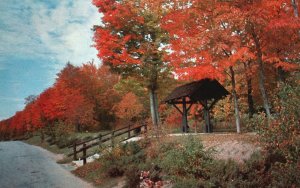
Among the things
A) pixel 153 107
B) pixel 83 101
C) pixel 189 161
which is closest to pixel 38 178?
pixel 189 161

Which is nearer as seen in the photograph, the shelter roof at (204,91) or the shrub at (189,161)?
the shrub at (189,161)

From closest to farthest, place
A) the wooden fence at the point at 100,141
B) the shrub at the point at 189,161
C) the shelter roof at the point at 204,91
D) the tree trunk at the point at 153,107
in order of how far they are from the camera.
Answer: the shrub at the point at 189,161 → the wooden fence at the point at 100,141 → the shelter roof at the point at 204,91 → the tree trunk at the point at 153,107

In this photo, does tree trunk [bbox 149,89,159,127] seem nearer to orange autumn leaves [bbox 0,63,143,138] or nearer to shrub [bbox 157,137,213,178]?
orange autumn leaves [bbox 0,63,143,138]

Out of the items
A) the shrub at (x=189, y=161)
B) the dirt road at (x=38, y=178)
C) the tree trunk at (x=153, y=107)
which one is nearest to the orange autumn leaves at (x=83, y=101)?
the tree trunk at (x=153, y=107)

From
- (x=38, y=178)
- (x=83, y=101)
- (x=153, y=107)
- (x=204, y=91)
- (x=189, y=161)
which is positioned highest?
A: (x=83, y=101)

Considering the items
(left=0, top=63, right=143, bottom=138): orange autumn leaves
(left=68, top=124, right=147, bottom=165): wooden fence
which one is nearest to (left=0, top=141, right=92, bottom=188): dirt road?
(left=68, top=124, right=147, bottom=165): wooden fence

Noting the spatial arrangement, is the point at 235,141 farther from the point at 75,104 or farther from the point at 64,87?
the point at 64,87

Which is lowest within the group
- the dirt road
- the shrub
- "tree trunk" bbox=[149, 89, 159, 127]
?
the dirt road

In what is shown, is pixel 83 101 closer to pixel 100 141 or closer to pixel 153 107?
pixel 153 107

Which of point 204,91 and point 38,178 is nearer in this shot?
point 38,178

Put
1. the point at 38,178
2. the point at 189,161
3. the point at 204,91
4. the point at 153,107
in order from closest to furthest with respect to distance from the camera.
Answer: the point at 189,161 → the point at 38,178 → the point at 204,91 → the point at 153,107

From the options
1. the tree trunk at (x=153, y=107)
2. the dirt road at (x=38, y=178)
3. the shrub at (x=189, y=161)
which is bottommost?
the dirt road at (x=38, y=178)

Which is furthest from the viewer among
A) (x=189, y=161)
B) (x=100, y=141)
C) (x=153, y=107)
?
(x=153, y=107)

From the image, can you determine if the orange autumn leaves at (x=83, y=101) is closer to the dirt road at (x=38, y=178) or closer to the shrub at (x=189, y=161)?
the dirt road at (x=38, y=178)
